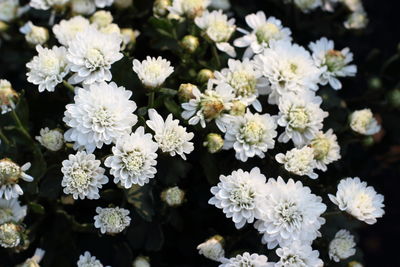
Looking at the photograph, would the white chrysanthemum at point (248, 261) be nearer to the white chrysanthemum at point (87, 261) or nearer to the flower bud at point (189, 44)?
the white chrysanthemum at point (87, 261)

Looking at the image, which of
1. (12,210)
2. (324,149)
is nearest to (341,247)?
(324,149)

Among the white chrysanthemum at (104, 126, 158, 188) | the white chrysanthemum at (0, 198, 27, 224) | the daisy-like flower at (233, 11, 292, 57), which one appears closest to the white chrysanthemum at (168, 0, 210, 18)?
the daisy-like flower at (233, 11, 292, 57)

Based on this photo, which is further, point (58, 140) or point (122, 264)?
point (122, 264)

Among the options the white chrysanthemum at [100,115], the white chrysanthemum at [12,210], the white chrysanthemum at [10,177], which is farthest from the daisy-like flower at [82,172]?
the white chrysanthemum at [12,210]

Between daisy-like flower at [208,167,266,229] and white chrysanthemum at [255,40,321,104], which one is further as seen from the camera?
white chrysanthemum at [255,40,321,104]

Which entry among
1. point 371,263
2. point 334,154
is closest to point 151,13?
point 334,154

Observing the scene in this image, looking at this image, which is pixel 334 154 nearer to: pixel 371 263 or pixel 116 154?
pixel 116 154

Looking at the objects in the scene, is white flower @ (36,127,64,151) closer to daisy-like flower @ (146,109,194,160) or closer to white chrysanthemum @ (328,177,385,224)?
daisy-like flower @ (146,109,194,160)

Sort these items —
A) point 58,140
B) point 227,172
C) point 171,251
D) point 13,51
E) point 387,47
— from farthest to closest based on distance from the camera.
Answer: point 387,47, point 13,51, point 171,251, point 227,172, point 58,140
